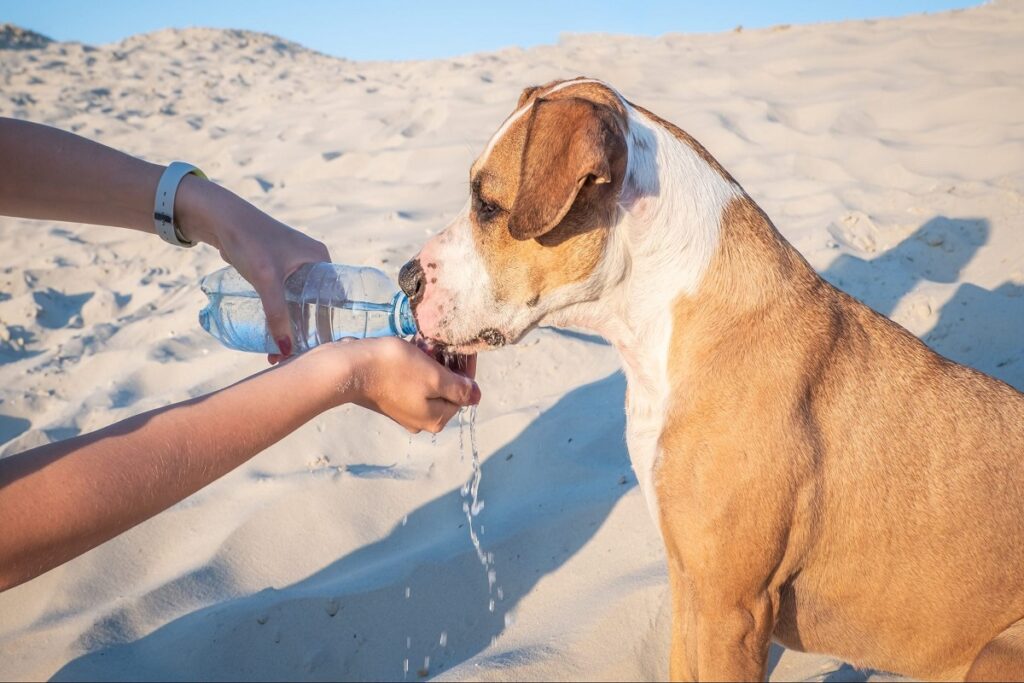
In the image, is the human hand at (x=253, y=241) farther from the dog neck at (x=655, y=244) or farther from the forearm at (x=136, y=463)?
the dog neck at (x=655, y=244)

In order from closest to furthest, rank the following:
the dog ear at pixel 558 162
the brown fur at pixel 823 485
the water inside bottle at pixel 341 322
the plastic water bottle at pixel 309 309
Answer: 1. the dog ear at pixel 558 162
2. the brown fur at pixel 823 485
3. the plastic water bottle at pixel 309 309
4. the water inside bottle at pixel 341 322

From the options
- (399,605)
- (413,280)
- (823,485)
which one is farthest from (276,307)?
(823,485)

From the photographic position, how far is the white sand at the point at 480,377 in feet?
10.0

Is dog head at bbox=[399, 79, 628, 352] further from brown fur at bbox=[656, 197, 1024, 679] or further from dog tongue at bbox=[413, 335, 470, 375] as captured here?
brown fur at bbox=[656, 197, 1024, 679]

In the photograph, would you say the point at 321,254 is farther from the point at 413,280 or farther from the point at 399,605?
the point at 399,605

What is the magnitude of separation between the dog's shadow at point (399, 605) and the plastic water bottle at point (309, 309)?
0.97 m

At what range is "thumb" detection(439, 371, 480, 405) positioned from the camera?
2457 mm

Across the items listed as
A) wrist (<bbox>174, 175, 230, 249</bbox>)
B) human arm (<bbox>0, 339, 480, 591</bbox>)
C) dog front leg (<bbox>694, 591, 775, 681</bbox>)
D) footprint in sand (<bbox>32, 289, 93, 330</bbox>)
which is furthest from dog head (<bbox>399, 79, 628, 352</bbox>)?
footprint in sand (<bbox>32, 289, 93, 330</bbox>)

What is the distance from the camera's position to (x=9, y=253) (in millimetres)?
7410

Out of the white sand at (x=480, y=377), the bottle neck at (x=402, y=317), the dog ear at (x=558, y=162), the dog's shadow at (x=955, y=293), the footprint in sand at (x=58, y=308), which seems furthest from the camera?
the footprint in sand at (x=58, y=308)

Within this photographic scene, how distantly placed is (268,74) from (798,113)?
10.4m

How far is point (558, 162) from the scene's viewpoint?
201cm

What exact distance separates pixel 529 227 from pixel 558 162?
184 mm

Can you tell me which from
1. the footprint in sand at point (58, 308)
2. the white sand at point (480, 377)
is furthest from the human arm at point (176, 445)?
the footprint in sand at point (58, 308)
